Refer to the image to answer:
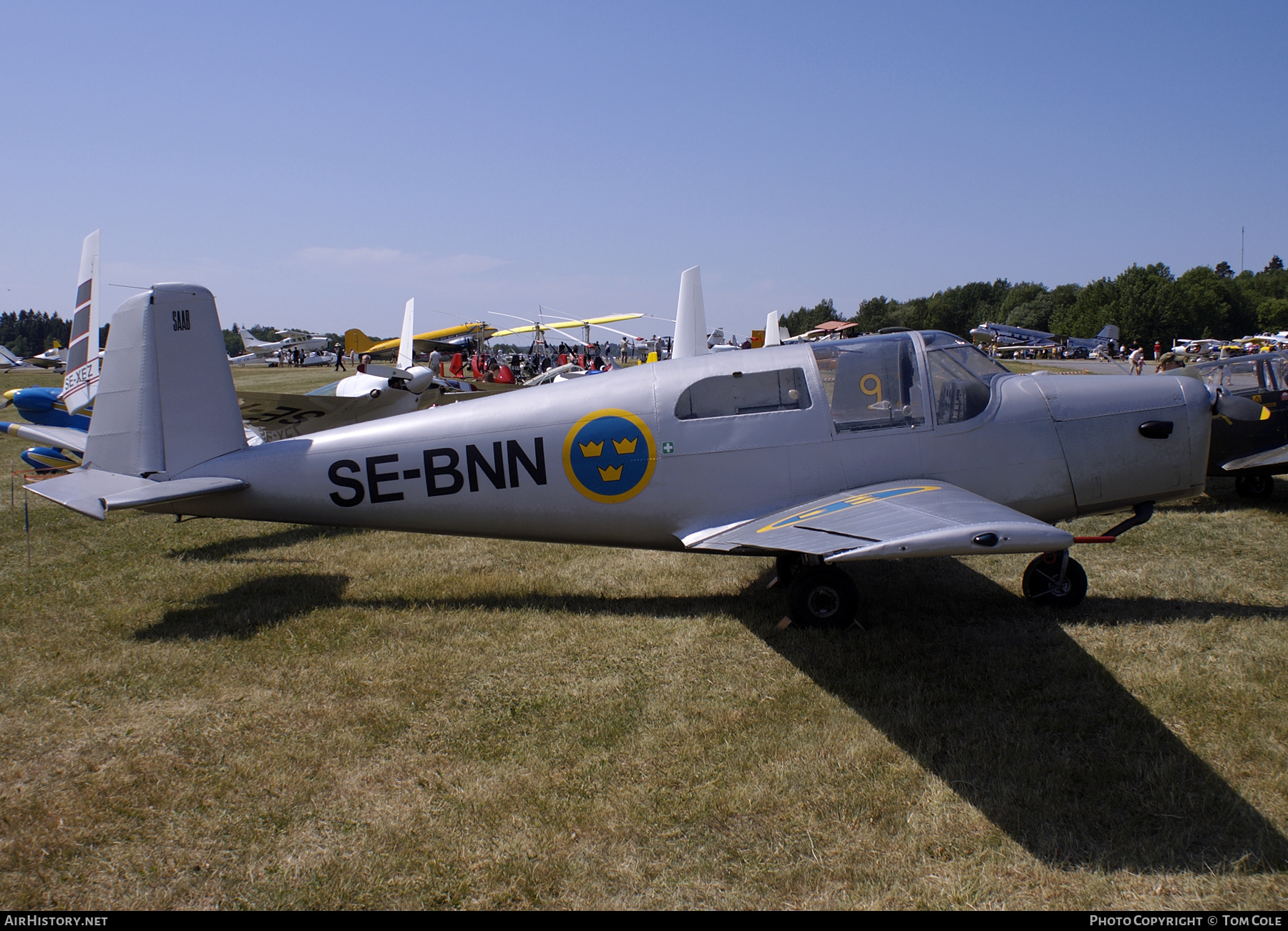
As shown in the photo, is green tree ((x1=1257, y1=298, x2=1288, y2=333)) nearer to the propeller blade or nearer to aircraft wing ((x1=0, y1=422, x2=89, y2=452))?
the propeller blade

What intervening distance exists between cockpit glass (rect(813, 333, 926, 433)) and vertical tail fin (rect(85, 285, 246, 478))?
482 cm

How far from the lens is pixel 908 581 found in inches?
261

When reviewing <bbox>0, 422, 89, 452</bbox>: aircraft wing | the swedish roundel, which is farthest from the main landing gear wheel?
<bbox>0, 422, 89, 452</bbox>: aircraft wing

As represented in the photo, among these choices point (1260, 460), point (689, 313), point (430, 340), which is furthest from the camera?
point (430, 340)

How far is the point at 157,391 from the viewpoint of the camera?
20.1ft

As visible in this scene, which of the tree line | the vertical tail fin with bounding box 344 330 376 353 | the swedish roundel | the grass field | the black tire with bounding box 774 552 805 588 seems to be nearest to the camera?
→ the grass field

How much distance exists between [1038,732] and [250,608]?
574 centimetres

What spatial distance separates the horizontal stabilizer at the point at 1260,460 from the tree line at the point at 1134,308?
7401 cm

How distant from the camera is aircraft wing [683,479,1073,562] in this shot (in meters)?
3.62

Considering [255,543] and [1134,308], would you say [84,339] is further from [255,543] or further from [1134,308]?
[1134,308]

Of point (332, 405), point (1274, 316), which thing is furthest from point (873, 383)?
point (1274, 316)

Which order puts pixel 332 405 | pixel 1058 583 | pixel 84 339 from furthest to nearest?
pixel 84 339 → pixel 332 405 → pixel 1058 583

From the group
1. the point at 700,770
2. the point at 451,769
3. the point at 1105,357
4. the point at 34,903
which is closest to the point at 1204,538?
the point at 700,770
